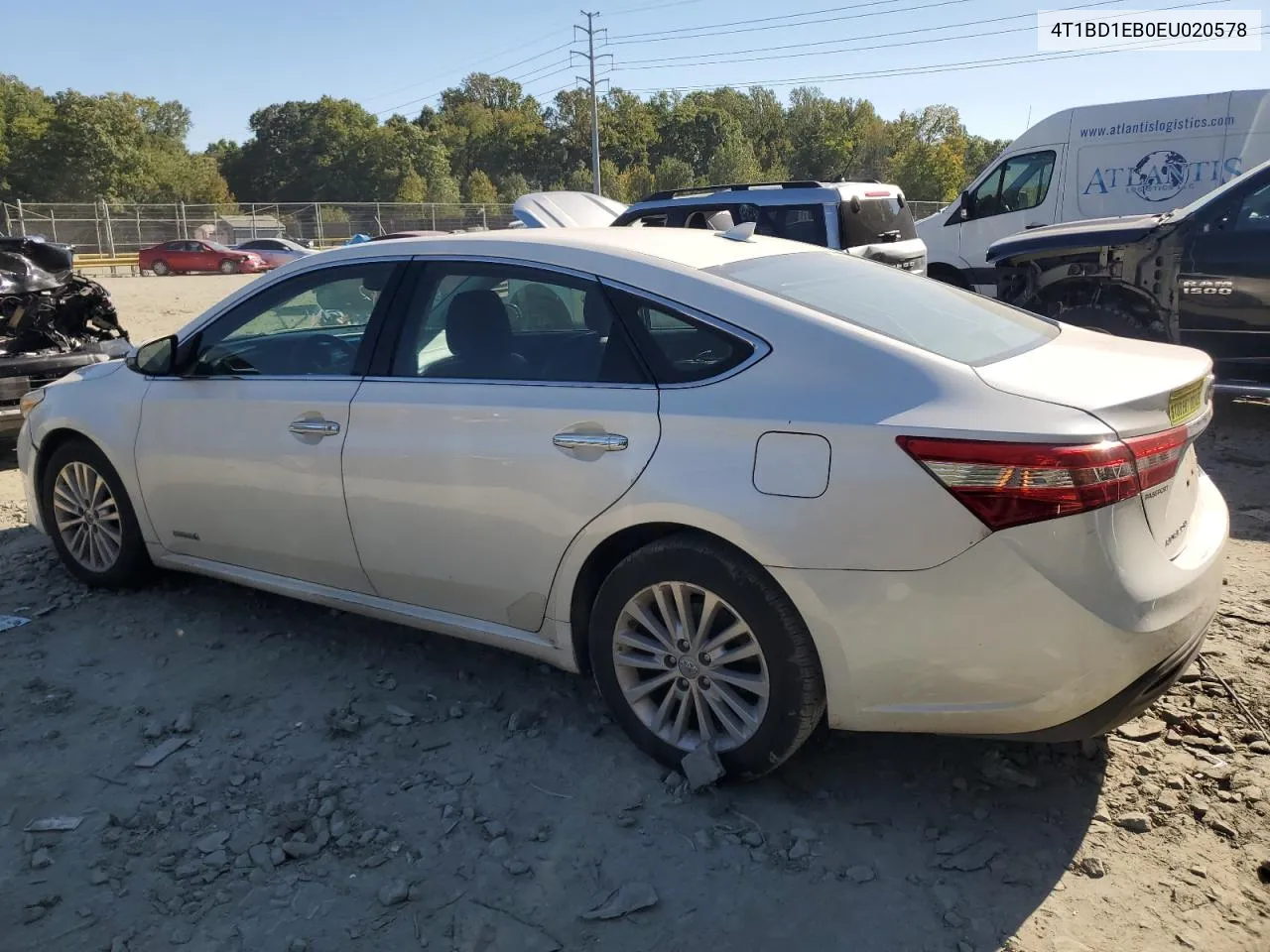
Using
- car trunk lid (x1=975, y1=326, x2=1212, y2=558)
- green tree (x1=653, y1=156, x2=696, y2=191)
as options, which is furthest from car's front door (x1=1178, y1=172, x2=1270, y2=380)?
green tree (x1=653, y1=156, x2=696, y2=191)

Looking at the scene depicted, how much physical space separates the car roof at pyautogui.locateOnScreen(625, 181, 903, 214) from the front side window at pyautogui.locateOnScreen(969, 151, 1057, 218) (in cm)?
320

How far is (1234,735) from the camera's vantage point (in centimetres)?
321

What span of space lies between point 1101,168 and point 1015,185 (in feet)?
3.22

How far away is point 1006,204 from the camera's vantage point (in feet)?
41.4

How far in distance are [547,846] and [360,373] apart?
1.78 metres

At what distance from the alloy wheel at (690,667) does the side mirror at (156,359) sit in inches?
95.2

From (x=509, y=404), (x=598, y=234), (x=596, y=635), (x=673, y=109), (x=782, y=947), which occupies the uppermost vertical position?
(x=673, y=109)

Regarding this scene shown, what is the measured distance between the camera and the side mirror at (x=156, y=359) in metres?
4.23

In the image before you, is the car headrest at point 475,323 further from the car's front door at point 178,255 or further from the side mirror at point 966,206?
the car's front door at point 178,255

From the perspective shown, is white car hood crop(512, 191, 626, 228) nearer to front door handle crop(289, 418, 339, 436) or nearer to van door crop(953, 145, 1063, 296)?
van door crop(953, 145, 1063, 296)

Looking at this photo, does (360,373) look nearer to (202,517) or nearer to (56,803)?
(202,517)

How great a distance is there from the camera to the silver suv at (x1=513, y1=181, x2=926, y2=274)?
29.8 feet

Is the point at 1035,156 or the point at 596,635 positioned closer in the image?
the point at 596,635

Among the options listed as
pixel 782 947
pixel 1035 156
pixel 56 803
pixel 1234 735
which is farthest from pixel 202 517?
pixel 1035 156
